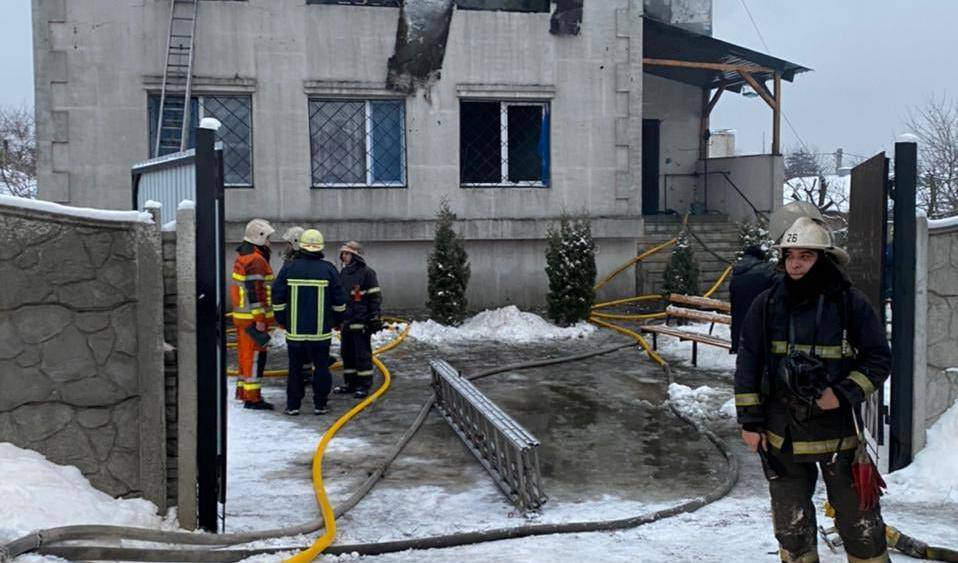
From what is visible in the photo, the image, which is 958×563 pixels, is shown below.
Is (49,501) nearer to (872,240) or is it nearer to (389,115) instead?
(872,240)

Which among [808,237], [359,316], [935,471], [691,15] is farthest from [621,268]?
[808,237]

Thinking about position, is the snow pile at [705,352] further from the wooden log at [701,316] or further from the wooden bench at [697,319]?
the wooden log at [701,316]

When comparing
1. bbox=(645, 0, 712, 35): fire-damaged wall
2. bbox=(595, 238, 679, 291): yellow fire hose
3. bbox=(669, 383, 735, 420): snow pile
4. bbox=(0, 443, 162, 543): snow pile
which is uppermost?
bbox=(645, 0, 712, 35): fire-damaged wall

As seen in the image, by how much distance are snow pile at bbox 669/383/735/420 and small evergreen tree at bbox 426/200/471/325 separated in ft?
17.0

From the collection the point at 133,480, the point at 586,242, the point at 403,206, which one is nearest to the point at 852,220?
the point at 133,480

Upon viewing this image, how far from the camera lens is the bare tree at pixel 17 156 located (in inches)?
1423

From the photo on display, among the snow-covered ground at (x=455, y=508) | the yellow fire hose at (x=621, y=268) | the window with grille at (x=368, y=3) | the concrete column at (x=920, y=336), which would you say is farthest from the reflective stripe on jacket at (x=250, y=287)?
the yellow fire hose at (x=621, y=268)

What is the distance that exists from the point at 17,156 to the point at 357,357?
33396 millimetres

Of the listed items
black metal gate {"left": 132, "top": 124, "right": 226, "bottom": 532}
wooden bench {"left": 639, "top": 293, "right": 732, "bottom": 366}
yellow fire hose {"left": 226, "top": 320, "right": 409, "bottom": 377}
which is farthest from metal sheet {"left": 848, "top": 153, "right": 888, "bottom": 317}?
yellow fire hose {"left": 226, "top": 320, "right": 409, "bottom": 377}

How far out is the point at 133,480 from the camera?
5.29 meters

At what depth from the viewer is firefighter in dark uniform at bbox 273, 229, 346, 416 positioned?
8766 millimetres

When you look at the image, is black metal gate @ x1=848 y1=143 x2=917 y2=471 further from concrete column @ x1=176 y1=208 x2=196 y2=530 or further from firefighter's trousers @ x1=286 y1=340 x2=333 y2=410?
firefighter's trousers @ x1=286 y1=340 x2=333 y2=410

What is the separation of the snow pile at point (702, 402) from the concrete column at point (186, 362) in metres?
4.96

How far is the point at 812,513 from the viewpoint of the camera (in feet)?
14.7
